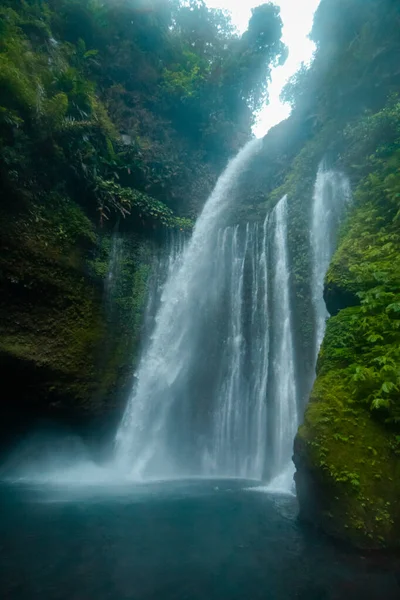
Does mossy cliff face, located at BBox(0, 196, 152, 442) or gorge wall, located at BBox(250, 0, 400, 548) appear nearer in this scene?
gorge wall, located at BBox(250, 0, 400, 548)

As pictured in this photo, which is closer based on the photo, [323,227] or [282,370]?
[282,370]

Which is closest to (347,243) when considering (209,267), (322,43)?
(209,267)

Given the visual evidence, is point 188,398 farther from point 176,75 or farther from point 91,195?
point 176,75

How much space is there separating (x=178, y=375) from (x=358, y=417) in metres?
8.02

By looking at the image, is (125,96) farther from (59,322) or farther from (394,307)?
(394,307)

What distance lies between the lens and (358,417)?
5031mm

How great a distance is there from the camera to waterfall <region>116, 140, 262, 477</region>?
10.9 m

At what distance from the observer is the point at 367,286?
7.00 meters

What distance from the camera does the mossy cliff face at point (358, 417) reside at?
4277 mm

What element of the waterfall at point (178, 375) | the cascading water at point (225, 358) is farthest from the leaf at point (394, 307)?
the waterfall at point (178, 375)

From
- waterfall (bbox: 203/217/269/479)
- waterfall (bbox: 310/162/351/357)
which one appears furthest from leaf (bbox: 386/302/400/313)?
waterfall (bbox: 203/217/269/479)

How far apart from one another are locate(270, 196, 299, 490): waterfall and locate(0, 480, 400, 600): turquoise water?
3.11 m

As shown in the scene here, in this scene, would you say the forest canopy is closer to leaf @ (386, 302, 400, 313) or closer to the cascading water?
the cascading water

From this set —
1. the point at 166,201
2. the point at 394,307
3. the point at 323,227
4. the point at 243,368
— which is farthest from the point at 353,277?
the point at 166,201
